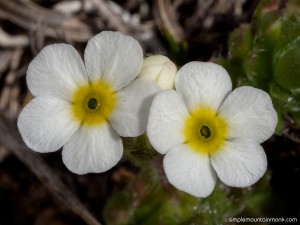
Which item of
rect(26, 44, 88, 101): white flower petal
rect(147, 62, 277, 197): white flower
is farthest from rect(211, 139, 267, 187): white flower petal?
rect(26, 44, 88, 101): white flower petal

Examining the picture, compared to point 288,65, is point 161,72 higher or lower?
higher

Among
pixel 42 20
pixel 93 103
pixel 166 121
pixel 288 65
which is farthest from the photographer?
pixel 42 20

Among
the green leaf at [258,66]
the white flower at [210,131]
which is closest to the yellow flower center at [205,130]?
the white flower at [210,131]

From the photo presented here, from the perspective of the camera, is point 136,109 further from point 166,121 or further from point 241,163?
point 241,163

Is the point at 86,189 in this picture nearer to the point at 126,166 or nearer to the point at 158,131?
the point at 126,166

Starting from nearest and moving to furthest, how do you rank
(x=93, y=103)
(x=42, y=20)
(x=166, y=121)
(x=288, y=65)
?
(x=166, y=121) → (x=93, y=103) → (x=288, y=65) → (x=42, y=20)

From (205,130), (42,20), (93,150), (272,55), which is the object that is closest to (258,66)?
(272,55)
